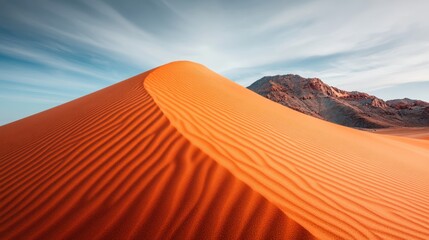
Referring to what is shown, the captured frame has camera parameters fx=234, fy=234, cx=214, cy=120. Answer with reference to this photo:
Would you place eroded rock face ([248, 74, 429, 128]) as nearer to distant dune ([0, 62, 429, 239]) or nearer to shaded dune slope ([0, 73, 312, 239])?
distant dune ([0, 62, 429, 239])

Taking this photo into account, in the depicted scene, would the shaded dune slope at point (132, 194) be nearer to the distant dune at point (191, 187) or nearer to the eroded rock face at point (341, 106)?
the distant dune at point (191, 187)

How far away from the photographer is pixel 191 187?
2119 mm

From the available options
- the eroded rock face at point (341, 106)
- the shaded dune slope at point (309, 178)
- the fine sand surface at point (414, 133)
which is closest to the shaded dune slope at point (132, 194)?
the shaded dune slope at point (309, 178)

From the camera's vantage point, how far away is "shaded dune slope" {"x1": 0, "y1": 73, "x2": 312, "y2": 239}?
174 centimetres

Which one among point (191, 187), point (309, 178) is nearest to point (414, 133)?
point (309, 178)

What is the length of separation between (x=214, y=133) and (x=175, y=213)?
160cm

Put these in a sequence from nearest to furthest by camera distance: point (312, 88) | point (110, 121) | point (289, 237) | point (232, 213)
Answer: point (289, 237), point (232, 213), point (110, 121), point (312, 88)

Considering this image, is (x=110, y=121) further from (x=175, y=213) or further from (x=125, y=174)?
(x=175, y=213)

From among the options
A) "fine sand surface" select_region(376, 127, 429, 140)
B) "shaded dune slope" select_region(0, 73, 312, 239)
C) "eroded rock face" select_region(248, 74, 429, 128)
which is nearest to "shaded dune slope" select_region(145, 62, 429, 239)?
"shaded dune slope" select_region(0, 73, 312, 239)

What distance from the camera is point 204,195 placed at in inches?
79.4

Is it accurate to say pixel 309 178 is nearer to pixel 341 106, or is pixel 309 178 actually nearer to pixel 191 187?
pixel 191 187

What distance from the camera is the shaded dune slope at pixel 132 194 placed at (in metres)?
1.74

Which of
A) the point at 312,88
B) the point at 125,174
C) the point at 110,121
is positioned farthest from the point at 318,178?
the point at 312,88

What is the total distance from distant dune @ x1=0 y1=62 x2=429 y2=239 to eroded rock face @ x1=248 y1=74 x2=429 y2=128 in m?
63.4
